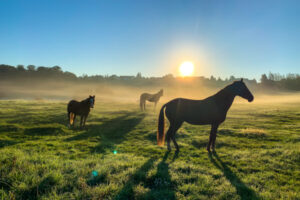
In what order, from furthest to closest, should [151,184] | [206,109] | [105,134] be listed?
1. [105,134]
2. [206,109]
3. [151,184]

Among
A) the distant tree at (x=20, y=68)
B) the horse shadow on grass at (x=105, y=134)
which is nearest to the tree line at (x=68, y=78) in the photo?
the distant tree at (x=20, y=68)

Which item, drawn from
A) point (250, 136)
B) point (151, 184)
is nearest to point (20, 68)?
point (151, 184)

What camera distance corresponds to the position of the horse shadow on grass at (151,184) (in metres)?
3.21

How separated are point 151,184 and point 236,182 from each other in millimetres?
2368

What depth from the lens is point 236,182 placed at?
405 centimetres

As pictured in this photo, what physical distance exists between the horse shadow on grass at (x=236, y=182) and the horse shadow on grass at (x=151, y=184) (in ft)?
5.36

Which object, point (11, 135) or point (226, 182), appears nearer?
point (226, 182)

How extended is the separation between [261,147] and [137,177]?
6.82 metres

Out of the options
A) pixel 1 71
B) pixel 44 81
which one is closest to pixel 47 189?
pixel 44 81

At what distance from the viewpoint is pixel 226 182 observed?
396cm

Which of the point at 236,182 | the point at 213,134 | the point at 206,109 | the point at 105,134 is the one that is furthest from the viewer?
the point at 105,134

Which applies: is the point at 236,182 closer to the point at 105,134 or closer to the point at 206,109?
the point at 206,109

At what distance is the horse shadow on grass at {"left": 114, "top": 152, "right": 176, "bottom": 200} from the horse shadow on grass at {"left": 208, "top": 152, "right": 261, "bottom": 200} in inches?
64.4

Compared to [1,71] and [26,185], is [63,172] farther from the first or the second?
[1,71]
